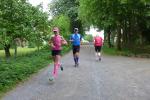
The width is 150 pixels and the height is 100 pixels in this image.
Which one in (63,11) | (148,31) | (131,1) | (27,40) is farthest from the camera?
(63,11)

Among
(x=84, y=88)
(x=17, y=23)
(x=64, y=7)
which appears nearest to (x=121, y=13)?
(x=17, y=23)

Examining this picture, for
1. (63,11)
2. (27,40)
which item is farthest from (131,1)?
(63,11)

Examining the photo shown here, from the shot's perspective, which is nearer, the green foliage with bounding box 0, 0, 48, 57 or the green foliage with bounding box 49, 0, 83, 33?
the green foliage with bounding box 0, 0, 48, 57

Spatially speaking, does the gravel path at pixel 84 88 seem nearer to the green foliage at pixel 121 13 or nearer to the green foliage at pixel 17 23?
the green foliage at pixel 17 23

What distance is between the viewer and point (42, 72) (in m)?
18.6

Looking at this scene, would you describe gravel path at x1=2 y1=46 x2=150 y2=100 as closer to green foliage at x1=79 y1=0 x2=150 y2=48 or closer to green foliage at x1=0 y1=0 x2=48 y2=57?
green foliage at x1=0 y1=0 x2=48 y2=57

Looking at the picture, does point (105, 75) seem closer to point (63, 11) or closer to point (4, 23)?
point (4, 23)

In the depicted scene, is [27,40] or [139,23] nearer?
[27,40]

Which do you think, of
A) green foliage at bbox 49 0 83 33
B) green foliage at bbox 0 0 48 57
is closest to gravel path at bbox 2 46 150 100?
green foliage at bbox 0 0 48 57

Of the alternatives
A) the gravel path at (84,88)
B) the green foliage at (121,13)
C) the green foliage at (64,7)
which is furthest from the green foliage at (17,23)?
the green foliage at (64,7)

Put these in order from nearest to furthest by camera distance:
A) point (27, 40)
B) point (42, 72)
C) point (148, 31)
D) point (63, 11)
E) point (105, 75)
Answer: point (105, 75) < point (42, 72) < point (27, 40) < point (148, 31) < point (63, 11)

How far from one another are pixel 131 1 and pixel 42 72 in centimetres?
1923

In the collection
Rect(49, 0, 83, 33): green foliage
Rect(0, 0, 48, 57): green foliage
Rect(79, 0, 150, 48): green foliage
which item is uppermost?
Rect(49, 0, 83, 33): green foliage

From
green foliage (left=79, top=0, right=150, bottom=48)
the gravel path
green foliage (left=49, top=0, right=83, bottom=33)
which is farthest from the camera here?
green foliage (left=49, top=0, right=83, bottom=33)
